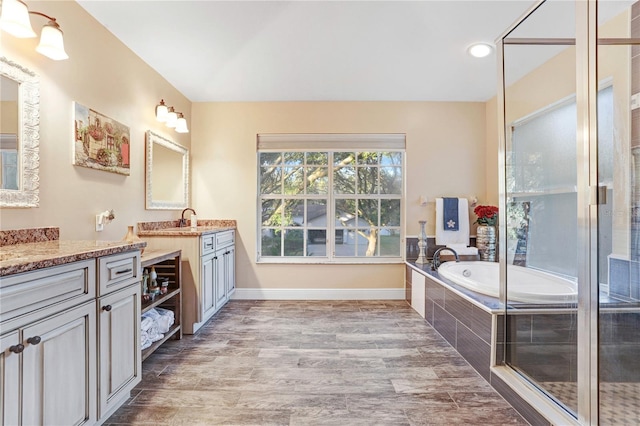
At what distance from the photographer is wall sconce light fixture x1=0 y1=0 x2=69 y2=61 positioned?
1.42 m

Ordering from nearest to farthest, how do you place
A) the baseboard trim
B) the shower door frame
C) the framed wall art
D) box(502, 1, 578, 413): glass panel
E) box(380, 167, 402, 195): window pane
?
the shower door frame → box(502, 1, 578, 413): glass panel → the framed wall art → the baseboard trim → box(380, 167, 402, 195): window pane

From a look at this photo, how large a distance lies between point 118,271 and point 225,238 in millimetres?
1812

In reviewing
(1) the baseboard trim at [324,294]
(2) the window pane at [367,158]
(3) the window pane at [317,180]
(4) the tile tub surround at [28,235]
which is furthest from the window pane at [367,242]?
(4) the tile tub surround at [28,235]

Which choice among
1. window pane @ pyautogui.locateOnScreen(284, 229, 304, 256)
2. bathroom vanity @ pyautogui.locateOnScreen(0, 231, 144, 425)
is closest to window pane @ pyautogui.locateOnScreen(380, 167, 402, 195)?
window pane @ pyautogui.locateOnScreen(284, 229, 304, 256)

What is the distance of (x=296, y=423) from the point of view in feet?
5.12

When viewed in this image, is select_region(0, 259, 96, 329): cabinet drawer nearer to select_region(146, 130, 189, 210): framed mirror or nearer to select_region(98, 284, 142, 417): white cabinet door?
select_region(98, 284, 142, 417): white cabinet door

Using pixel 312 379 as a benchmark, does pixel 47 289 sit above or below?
above

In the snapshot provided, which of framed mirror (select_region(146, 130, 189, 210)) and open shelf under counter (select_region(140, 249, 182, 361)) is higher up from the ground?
framed mirror (select_region(146, 130, 189, 210))

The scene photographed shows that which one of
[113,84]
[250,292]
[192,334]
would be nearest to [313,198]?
[250,292]

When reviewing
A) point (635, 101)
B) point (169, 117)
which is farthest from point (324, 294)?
point (635, 101)

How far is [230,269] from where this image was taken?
3.52 metres

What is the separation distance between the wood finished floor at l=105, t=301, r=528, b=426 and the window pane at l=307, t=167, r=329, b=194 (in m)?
1.59

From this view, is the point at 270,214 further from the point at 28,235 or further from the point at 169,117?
the point at 28,235

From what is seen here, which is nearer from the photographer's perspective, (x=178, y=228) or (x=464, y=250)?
(x=178, y=228)
